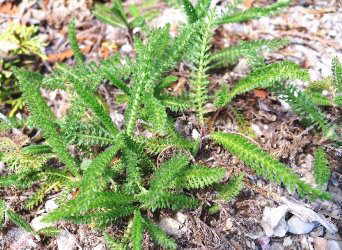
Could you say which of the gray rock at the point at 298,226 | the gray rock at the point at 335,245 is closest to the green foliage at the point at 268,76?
the gray rock at the point at 298,226

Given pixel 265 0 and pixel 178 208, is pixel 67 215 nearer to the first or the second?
pixel 178 208

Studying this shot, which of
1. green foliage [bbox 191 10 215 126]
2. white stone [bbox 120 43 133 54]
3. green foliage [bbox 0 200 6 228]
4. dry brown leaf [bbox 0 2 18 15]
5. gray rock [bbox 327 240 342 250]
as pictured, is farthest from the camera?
dry brown leaf [bbox 0 2 18 15]

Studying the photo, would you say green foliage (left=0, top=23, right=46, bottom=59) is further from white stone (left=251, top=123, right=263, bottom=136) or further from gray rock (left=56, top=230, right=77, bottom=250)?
white stone (left=251, top=123, right=263, bottom=136)

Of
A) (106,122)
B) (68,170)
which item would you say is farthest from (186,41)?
(68,170)

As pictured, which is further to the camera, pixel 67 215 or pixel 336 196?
pixel 336 196

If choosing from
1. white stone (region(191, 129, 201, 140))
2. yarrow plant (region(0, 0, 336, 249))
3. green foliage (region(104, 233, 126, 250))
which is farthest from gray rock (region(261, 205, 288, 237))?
green foliage (region(104, 233, 126, 250))

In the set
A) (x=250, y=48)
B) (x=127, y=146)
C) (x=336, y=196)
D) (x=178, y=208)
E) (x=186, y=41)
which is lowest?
(x=336, y=196)

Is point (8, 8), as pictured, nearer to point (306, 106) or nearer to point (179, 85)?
point (179, 85)
